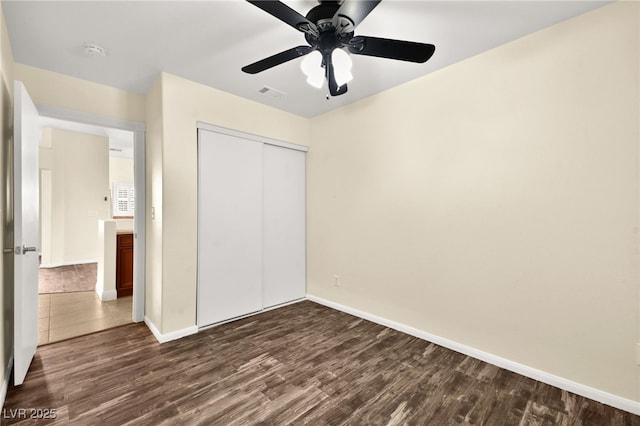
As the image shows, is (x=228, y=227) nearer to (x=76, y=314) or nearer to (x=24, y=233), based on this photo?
(x=24, y=233)

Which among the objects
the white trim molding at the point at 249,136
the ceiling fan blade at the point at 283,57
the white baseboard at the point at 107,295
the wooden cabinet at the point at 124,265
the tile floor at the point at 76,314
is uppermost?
the ceiling fan blade at the point at 283,57

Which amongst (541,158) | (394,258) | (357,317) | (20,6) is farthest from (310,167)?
(20,6)

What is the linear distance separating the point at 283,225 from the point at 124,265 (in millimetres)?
2301

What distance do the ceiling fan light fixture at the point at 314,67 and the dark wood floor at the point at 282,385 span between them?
2.14m

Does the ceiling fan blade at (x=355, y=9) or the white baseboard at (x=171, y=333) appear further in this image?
the white baseboard at (x=171, y=333)

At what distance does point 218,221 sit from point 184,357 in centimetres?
133

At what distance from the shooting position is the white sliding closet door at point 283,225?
11.8 feet

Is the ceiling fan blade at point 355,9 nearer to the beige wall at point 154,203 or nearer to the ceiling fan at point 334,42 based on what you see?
the ceiling fan at point 334,42

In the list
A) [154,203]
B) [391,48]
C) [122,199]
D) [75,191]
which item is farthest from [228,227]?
[122,199]

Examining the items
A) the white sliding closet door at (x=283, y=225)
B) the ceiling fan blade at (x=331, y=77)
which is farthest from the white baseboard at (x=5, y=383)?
the ceiling fan blade at (x=331, y=77)

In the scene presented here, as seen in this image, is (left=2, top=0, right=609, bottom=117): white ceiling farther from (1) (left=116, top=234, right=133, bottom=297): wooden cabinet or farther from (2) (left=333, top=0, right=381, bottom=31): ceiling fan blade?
(1) (left=116, top=234, right=133, bottom=297): wooden cabinet

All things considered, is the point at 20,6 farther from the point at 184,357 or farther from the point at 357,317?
the point at 357,317

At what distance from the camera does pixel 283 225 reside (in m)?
3.78

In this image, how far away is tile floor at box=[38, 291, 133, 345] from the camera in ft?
9.40
